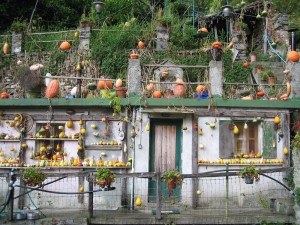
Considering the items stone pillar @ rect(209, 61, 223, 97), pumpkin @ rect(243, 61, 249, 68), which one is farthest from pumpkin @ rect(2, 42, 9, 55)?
pumpkin @ rect(243, 61, 249, 68)

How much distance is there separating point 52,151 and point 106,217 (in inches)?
130

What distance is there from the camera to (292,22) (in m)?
25.1

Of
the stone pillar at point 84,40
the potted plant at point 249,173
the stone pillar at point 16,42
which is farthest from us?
the stone pillar at point 16,42

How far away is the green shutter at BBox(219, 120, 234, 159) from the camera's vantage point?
38.1 feet

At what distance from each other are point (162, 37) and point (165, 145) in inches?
320

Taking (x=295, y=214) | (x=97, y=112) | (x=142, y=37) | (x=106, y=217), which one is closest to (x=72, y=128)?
(x=97, y=112)

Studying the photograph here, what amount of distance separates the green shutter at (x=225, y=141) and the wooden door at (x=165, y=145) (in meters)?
1.22

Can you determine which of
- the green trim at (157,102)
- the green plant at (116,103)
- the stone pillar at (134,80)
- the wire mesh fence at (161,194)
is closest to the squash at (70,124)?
the green trim at (157,102)

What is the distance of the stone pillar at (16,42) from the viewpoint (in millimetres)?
18844

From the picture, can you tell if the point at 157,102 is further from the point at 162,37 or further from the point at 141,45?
the point at 162,37

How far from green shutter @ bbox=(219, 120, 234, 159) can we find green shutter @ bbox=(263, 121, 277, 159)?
1.00m

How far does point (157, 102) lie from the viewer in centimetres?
1141

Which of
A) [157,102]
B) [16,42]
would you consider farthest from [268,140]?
[16,42]

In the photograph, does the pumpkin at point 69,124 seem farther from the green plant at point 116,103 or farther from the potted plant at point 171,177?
the potted plant at point 171,177
